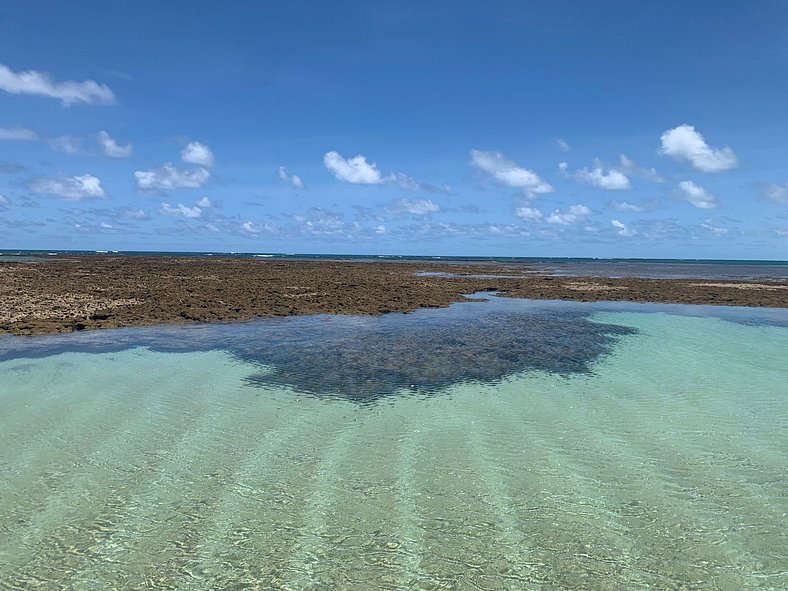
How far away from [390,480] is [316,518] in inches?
60.6

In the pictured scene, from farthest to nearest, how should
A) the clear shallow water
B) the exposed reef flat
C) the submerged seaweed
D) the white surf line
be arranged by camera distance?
the exposed reef flat < the submerged seaweed < the clear shallow water < the white surf line

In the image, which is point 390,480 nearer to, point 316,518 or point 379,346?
point 316,518

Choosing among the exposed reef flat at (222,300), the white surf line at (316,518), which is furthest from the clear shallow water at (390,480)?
the exposed reef flat at (222,300)

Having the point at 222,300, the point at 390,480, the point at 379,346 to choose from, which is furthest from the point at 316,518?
the point at 222,300

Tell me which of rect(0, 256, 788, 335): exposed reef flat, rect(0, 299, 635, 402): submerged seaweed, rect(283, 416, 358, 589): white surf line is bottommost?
rect(283, 416, 358, 589): white surf line

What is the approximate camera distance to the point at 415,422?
10.5 metres

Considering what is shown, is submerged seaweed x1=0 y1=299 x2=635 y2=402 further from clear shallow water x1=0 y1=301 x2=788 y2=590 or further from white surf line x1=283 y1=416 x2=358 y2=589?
white surf line x1=283 y1=416 x2=358 y2=589

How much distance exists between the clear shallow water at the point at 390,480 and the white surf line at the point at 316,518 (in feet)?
0.11

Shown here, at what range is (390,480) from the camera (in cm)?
773

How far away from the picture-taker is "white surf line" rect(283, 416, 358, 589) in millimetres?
5418

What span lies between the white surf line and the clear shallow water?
1.3 inches

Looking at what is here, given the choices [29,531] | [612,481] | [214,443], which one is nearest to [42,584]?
[29,531]

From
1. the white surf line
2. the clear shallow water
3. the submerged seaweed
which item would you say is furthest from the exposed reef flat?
the white surf line

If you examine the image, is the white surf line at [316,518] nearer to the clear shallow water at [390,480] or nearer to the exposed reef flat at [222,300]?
the clear shallow water at [390,480]
